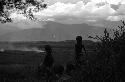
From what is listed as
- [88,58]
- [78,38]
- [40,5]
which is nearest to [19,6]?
[40,5]

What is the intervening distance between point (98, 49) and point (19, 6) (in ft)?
49.0

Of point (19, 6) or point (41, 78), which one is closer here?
point (41, 78)

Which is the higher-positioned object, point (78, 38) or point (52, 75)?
point (78, 38)

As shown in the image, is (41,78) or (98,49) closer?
(98,49)

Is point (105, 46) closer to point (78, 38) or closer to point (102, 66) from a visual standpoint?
point (102, 66)

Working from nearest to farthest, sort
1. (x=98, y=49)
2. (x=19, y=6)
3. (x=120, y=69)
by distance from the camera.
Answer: (x=120, y=69) → (x=98, y=49) → (x=19, y=6)

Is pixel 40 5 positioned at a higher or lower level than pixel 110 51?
higher

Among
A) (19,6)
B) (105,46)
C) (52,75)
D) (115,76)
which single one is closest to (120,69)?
(115,76)

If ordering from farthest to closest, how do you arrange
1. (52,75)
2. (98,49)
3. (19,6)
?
(19,6)
(52,75)
(98,49)

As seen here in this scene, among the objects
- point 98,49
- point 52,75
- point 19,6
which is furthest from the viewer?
point 19,6

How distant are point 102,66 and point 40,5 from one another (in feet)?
52.6

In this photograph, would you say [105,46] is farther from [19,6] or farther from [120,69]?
[19,6]

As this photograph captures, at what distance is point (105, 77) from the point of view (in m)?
6.64

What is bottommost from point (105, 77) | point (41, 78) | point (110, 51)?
point (41, 78)
